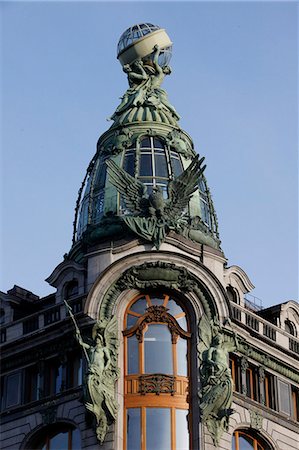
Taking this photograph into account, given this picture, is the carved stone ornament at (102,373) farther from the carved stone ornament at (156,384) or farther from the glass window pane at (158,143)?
the glass window pane at (158,143)

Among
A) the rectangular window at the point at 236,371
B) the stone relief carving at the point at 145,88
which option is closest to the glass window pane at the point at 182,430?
the rectangular window at the point at 236,371

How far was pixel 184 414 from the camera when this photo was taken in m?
53.1

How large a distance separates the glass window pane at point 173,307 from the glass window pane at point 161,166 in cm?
772

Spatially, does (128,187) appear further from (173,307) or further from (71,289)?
(173,307)

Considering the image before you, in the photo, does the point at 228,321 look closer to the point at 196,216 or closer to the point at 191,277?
the point at 191,277

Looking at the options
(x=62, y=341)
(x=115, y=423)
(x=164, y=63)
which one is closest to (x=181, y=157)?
(x=164, y=63)

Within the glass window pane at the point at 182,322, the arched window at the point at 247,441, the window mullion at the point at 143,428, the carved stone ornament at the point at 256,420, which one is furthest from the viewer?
the carved stone ornament at the point at 256,420

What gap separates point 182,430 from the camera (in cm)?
5275

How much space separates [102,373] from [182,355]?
3.75 metres

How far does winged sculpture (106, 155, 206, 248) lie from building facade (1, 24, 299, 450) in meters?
0.06

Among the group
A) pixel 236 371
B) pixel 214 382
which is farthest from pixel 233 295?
pixel 214 382

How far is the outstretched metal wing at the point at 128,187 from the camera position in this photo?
189 feet

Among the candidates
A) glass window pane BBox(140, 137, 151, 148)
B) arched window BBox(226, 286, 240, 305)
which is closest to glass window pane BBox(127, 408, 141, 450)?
arched window BBox(226, 286, 240, 305)

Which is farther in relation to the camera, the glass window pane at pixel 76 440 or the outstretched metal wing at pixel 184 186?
the outstretched metal wing at pixel 184 186
